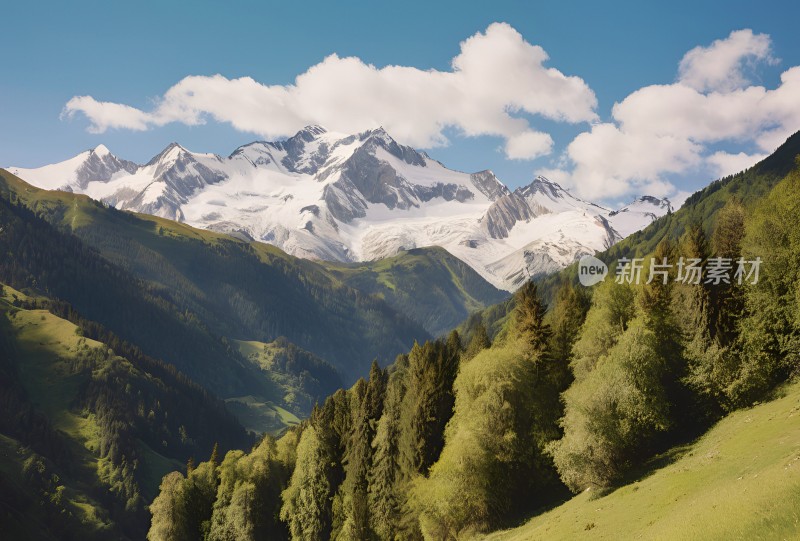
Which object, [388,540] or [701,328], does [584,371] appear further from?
[388,540]

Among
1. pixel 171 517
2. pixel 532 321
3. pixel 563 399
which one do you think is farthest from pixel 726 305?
pixel 171 517

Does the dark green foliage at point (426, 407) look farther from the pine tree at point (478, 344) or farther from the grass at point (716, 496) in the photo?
the grass at point (716, 496)

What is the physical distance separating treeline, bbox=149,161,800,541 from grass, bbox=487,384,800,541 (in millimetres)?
4321

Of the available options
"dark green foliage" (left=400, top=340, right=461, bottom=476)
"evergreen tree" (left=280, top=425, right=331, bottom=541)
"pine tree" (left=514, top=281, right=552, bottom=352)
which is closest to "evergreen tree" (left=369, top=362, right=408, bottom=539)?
"dark green foliage" (left=400, top=340, right=461, bottom=476)

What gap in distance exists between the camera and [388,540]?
7981 centimetres

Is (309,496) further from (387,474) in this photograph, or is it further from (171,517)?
(171,517)

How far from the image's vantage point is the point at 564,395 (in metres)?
69.4

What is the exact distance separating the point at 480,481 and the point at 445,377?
1617cm

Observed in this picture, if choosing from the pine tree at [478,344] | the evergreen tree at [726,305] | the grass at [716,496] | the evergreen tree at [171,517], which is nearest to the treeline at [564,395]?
the evergreen tree at [726,305]

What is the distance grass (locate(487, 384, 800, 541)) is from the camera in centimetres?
3403

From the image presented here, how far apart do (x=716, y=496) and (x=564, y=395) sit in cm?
2894

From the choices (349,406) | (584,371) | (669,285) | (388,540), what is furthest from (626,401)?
(349,406)

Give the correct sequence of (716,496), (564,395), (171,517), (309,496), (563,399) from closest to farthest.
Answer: (716,496) < (564,395) < (563,399) < (309,496) < (171,517)

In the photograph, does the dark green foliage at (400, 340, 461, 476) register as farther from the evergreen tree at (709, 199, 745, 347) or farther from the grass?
the evergreen tree at (709, 199, 745, 347)
